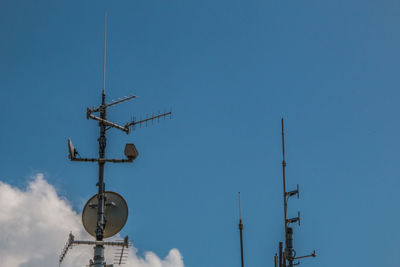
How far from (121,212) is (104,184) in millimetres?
1581

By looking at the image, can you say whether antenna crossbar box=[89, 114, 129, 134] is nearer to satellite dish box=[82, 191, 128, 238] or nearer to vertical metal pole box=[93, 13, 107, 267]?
vertical metal pole box=[93, 13, 107, 267]

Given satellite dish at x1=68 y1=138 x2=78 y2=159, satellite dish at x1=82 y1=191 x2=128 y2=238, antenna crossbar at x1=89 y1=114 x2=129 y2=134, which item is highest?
antenna crossbar at x1=89 y1=114 x2=129 y2=134

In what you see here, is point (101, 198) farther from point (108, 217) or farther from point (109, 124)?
point (109, 124)

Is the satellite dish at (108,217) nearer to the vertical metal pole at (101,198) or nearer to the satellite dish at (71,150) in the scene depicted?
the vertical metal pole at (101,198)

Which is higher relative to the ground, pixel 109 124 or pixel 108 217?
pixel 109 124

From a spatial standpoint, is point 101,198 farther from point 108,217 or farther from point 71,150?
point 71,150

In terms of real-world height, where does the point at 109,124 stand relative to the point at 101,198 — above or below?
above

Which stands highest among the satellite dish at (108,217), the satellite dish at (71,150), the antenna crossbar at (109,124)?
the antenna crossbar at (109,124)

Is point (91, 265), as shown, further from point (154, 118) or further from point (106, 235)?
point (154, 118)

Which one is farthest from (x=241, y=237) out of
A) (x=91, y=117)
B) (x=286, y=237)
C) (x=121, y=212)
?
(x=91, y=117)

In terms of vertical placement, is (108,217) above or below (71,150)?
below

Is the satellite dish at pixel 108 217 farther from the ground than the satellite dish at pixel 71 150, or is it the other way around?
the satellite dish at pixel 71 150

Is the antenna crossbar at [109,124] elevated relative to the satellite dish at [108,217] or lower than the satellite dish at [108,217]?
elevated

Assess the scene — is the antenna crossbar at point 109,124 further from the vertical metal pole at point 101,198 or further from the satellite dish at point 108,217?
the satellite dish at point 108,217
